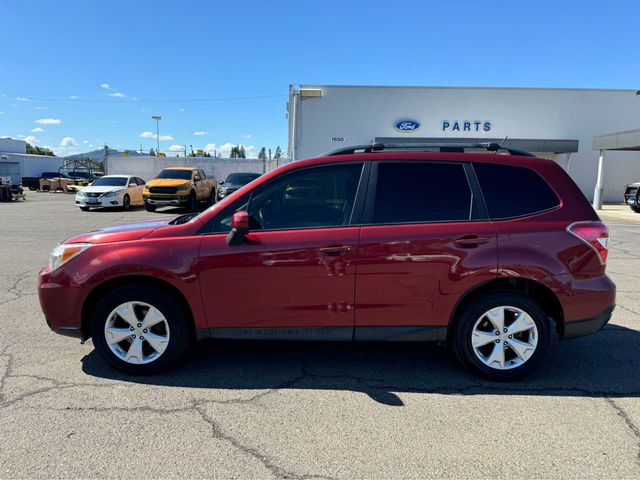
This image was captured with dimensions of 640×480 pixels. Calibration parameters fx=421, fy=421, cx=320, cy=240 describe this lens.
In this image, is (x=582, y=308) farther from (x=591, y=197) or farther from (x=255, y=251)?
(x=591, y=197)

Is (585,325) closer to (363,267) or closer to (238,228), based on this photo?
(363,267)

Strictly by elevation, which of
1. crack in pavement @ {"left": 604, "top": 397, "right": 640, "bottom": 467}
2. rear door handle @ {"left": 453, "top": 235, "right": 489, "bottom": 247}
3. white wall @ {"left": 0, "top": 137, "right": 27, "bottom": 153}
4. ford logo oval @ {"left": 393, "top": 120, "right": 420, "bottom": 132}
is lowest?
crack in pavement @ {"left": 604, "top": 397, "right": 640, "bottom": 467}

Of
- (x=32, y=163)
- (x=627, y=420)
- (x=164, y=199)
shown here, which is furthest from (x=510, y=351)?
(x=32, y=163)

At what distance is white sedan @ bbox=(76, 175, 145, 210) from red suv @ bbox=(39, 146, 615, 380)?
16.8 meters

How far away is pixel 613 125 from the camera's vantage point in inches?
942

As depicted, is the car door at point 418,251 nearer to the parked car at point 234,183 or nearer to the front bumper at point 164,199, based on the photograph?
the front bumper at point 164,199

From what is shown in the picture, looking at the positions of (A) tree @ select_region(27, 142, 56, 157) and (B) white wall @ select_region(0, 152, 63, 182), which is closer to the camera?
(B) white wall @ select_region(0, 152, 63, 182)

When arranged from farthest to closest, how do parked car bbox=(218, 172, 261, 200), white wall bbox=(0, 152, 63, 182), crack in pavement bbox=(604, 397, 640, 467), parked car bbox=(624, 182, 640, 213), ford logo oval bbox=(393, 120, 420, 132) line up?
white wall bbox=(0, 152, 63, 182), ford logo oval bbox=(393, 120, 420, 132), parked car bbox=(218, 172, 261, 200), parked car bbox=(624, 182, 640, 213), crack in pavement bbox=(604, 397, 640, 467)

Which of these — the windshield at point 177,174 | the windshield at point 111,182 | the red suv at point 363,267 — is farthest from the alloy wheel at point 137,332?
the windshield at point 111,182

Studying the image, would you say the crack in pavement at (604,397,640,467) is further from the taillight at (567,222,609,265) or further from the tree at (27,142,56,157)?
the tree at (27,142,56,157)

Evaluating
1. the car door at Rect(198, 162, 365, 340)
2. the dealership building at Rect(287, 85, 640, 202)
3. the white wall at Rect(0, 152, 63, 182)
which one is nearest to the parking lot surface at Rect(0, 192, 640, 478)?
the car door at Rect(198, 162, 365, 340)

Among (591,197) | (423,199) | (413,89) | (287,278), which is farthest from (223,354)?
(591,197)

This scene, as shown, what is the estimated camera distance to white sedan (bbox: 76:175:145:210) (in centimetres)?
1850

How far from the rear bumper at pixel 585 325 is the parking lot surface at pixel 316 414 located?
413 mm
